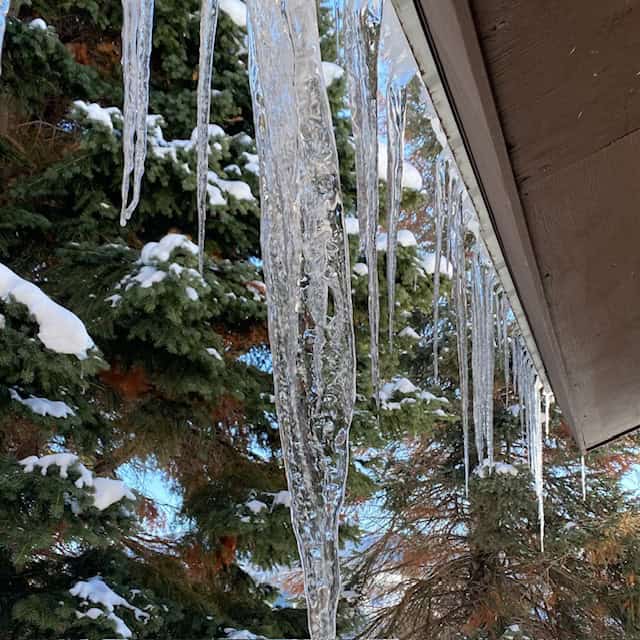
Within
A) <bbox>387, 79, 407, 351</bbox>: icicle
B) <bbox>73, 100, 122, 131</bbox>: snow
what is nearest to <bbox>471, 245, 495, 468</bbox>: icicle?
<bbox>387, 79, 407, 351</bbox>: icicle

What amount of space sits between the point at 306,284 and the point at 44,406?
2129 mm

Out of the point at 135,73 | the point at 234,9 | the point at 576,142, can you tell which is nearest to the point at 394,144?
the point at 135,73

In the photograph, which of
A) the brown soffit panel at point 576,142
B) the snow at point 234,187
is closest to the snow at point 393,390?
the snow at point 234,187

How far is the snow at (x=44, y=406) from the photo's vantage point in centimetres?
292

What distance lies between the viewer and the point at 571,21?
58 cm

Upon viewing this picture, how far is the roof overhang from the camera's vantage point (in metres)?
0.58

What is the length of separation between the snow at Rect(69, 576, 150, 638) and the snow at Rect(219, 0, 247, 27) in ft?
9.49

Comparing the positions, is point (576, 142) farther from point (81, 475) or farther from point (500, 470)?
point (500, 470)

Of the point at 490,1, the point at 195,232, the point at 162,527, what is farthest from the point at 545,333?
the point at 162,527

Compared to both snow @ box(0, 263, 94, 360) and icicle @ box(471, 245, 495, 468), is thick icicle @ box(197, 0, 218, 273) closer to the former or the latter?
icicle @ box(471, 245, 495, 468)

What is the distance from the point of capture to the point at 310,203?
112 centimetres

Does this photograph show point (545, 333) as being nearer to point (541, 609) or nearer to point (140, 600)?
point (140, 600)

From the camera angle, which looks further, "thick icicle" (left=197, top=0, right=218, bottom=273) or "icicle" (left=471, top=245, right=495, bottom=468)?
"icicle" (left=471, top=245, right=495, bottom=468)

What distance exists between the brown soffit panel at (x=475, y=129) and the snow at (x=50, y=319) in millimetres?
1963
